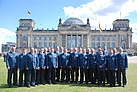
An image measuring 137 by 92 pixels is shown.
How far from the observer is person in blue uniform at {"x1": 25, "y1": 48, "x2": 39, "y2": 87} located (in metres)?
11.2

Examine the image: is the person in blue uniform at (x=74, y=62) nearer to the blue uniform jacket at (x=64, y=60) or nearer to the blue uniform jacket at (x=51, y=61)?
the blue uniform jacket at (x=64, y=60)

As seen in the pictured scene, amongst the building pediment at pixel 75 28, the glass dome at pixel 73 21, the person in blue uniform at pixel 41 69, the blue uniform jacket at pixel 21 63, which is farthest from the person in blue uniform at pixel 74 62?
the glass dome at pixel 73 21

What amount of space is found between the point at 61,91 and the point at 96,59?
3483 millimetres

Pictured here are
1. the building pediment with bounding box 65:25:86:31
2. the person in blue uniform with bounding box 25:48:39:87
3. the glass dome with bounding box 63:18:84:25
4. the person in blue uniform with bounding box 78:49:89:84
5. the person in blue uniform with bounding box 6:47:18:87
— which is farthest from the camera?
the glass dome with bounding box 63:18:84:25

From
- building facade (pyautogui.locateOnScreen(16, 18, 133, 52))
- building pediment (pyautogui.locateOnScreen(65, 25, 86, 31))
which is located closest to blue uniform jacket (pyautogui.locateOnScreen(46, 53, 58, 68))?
building facade (pyautogui.locateOnScreen(16, 18, 133, 52))

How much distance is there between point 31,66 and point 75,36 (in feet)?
291

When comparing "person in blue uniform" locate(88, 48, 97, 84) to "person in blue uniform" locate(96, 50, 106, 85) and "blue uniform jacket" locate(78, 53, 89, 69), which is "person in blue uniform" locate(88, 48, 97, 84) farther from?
"person in blue uniform" locate(96, 50, 106, 85)

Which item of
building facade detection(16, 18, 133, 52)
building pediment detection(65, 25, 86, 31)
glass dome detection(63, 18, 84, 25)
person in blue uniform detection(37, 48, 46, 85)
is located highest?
glass dome detection(63, 18, 84, 25)

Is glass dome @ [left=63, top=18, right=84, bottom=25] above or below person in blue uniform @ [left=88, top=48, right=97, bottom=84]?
above

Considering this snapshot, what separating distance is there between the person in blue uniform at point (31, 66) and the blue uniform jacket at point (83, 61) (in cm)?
282

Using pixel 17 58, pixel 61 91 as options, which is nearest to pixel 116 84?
pixel 61 91

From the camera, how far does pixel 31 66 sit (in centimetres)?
1127

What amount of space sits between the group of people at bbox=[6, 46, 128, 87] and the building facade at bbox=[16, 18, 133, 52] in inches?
3346

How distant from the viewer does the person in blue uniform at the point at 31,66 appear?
1125 centimetres
